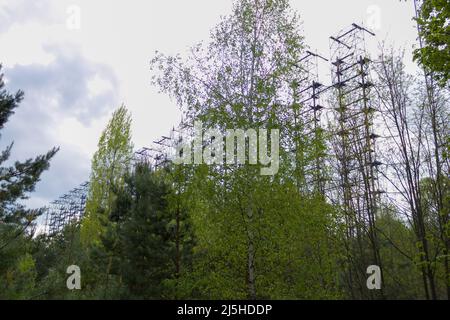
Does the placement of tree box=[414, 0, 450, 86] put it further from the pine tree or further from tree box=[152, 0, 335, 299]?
the pine tree

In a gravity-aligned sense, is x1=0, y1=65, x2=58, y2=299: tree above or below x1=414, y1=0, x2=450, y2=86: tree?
below

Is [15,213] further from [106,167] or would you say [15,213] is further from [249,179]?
[106,167]

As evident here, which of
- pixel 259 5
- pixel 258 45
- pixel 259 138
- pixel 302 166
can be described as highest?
pixel 259 5

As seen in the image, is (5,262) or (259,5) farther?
(259,5)

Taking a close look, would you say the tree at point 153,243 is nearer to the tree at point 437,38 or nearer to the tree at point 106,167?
the tree at point 106,167

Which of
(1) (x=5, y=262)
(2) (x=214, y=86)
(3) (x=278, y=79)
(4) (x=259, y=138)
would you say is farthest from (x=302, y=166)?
(1) (x=5, y=262)

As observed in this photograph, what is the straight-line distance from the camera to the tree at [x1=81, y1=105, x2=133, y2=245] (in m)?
18.0

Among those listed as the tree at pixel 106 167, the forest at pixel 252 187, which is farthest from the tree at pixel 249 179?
the tree at pixel 106 167

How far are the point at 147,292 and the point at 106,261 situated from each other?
320cm

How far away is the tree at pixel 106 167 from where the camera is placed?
18047mm

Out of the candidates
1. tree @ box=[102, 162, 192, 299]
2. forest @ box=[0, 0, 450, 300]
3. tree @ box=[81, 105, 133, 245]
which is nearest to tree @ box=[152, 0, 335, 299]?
forest @ box=[0, 0, 450, 300]
